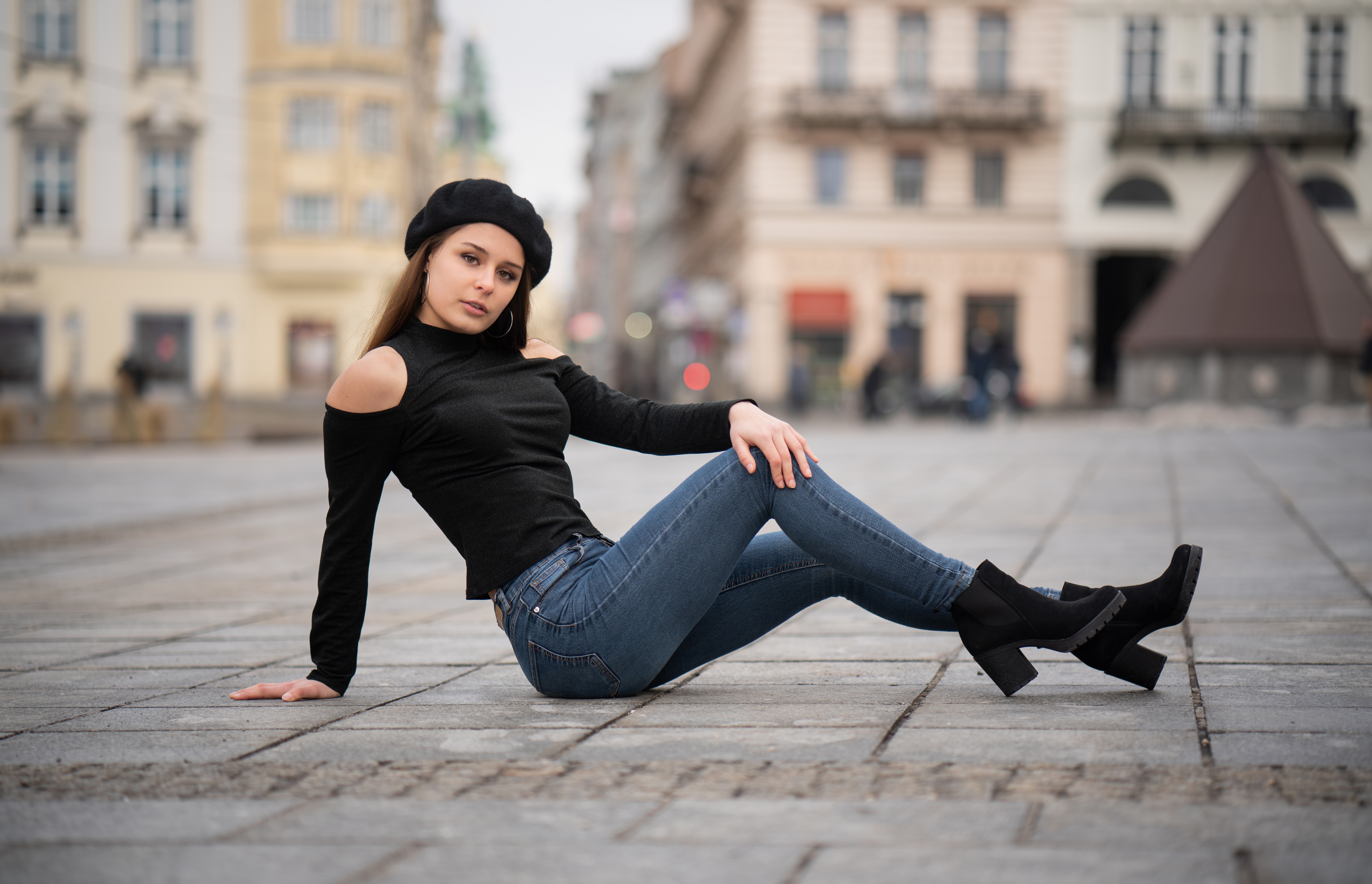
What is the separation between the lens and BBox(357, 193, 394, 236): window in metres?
38.8

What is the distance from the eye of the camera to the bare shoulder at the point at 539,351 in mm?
3914

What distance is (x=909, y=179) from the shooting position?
38094 mm

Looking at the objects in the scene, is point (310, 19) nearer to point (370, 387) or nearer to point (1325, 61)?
point (1325, 61)

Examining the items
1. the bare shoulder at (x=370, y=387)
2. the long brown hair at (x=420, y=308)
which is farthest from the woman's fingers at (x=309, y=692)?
the long brown hair at (x=420, y=308)

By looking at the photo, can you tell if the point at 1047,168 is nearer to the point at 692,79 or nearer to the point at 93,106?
the point at 692,79

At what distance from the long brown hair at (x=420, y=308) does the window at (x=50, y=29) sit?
38.8m

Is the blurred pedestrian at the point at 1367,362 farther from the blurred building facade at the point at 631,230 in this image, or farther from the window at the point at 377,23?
the window at the point at 377,23

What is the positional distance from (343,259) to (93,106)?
754 cm

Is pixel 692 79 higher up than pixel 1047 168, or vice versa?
pixel 692 79

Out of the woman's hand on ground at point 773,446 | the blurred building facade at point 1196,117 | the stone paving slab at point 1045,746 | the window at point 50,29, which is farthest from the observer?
the window at point 50,29

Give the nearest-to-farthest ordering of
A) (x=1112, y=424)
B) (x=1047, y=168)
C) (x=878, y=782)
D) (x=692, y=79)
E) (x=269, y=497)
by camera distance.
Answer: (x=878, y=782)
(x=269, y=497)
(x=1112, y=424)
(x=1047, y=168)
(x=692, y=79)

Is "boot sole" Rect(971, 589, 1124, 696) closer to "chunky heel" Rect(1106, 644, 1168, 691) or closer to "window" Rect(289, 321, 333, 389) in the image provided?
"chunky heel" Rect(1106, 644, 1168, 691)

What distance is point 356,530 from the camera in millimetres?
3627

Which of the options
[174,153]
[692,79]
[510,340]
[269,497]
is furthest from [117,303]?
[510,340]
